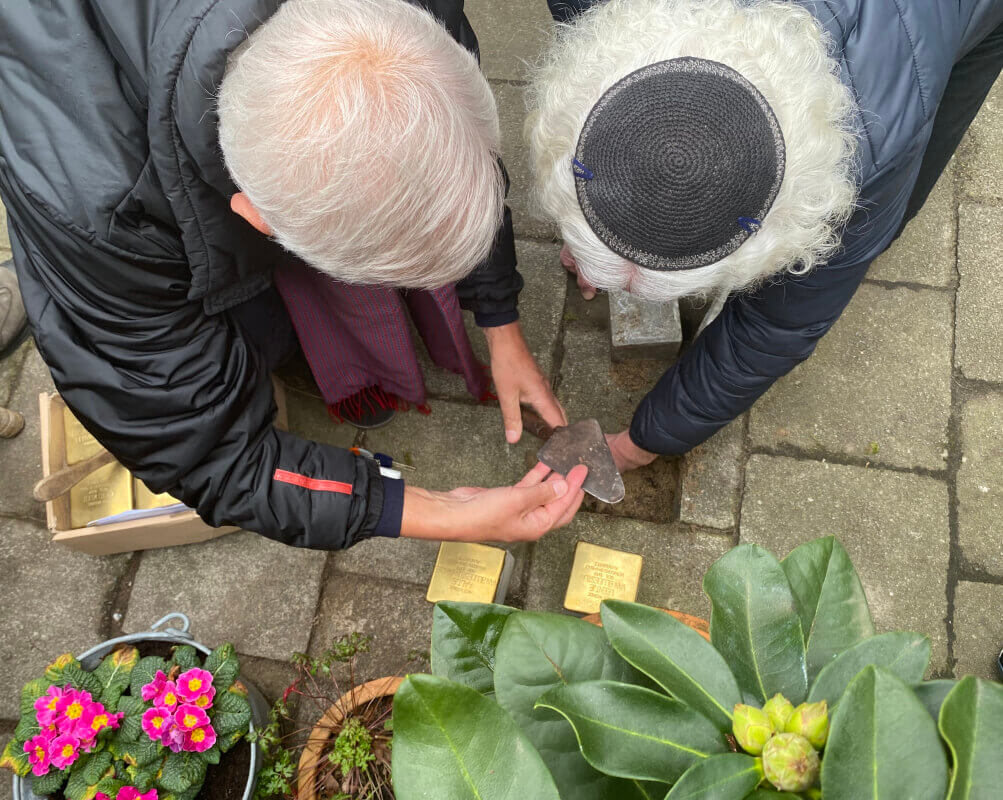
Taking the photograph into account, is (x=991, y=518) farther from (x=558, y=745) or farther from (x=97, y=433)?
(x=97, y=433)

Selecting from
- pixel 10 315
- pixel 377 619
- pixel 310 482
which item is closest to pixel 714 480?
pixel 377 619

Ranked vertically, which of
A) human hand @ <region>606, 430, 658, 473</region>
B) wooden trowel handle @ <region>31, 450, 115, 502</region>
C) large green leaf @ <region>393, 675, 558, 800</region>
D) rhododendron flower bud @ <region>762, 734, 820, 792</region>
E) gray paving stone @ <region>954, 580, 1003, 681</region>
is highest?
large green leaf @ <region>393, 675, 558, 800</region>

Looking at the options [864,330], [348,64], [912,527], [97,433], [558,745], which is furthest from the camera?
[864,330]

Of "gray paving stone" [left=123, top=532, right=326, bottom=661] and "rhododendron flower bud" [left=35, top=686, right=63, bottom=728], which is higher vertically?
"rhododendron flower bud" [left=35, top=686, right=63, bottom=728]

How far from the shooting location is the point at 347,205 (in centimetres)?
114

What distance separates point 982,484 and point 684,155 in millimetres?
1862

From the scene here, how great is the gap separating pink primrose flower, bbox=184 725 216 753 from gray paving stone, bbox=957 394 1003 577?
2238mm

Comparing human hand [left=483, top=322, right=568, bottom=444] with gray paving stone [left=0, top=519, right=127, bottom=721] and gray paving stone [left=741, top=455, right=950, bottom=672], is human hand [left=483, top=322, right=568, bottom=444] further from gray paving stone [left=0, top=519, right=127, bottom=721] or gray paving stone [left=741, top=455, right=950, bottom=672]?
gray paving stone [left=0, top=519, right=127, bottom=721]

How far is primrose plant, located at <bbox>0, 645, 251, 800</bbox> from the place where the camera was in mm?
1578

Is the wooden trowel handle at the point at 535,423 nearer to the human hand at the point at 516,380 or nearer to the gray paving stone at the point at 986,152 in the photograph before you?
the human hand at the point at 516,380

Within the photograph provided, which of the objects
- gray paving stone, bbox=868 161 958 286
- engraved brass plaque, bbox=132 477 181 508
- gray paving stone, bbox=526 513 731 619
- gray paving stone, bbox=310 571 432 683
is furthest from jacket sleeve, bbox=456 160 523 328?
gray paving stone, bbox=868 161 958 286

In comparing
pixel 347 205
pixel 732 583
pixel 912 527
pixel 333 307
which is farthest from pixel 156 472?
pixel 912 527

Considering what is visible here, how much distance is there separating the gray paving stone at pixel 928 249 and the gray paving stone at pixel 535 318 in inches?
45.6

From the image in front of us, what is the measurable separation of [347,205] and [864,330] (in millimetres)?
2040
